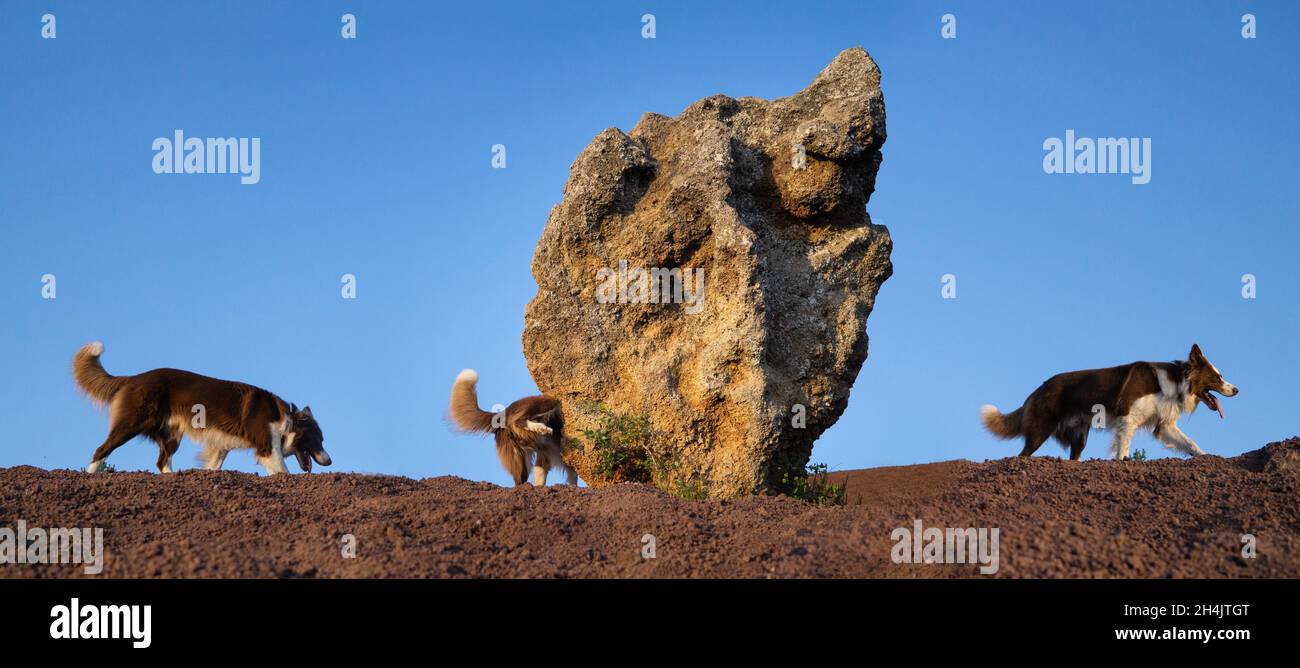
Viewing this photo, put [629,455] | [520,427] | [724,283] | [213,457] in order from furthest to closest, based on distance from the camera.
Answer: [213,457] → [520,427] → [629,455] → [724,283]

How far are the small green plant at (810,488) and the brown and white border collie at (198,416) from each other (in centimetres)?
734

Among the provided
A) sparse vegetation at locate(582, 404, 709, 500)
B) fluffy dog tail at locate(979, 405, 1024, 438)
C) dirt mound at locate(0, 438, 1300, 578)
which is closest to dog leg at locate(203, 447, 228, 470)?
dirt mound at locate(0, 438, 1300, 578)

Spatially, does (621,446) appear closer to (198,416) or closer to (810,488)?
(810,488)

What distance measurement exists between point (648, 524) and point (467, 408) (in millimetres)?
4861

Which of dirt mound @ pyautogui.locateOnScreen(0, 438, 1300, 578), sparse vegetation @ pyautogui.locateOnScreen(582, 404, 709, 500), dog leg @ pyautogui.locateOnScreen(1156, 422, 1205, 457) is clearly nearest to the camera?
dirt mound @ pyautogui.locateOnScreen(0, 438, 1300, 578)

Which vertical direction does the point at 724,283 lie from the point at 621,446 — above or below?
above

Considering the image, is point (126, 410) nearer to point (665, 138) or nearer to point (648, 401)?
point (648, 401)

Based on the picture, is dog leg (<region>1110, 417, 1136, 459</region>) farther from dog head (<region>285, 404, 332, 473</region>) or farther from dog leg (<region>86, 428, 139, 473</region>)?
dog leg (<region>86, 428, 139, 473</region>)

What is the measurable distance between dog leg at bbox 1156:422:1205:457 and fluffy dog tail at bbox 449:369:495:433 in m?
9.85

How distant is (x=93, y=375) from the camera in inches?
462

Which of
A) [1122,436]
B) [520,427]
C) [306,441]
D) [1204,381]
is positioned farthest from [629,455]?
[1204,381]

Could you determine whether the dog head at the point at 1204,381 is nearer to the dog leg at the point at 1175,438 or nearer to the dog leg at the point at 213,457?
the dog leg at the point at 1175,438

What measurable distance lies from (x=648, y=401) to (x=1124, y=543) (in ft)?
15.9

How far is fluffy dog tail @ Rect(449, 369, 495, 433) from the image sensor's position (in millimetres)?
11500
